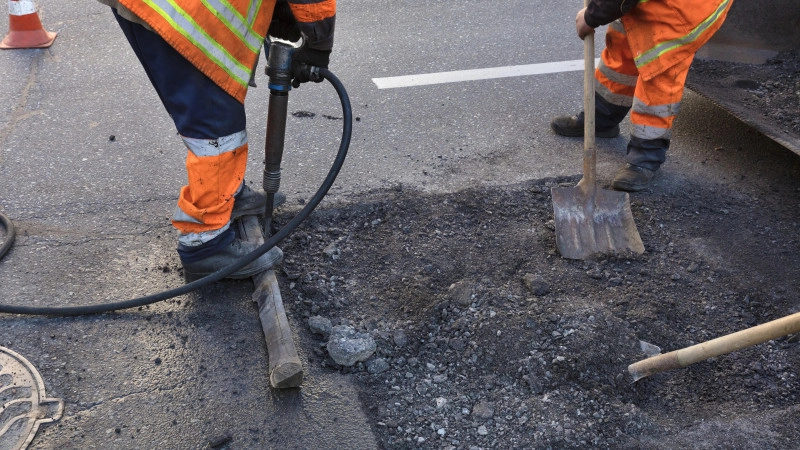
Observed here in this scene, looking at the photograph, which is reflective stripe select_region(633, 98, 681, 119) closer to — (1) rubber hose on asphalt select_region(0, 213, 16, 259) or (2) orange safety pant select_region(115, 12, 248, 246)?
(2) orange safety pant select_region(115, 12, 248, 246)

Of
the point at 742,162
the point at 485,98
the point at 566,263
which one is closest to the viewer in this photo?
the point at 566,263

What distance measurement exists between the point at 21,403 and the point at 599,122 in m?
3.18

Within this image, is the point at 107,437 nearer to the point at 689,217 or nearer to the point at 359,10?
the point at 689,217

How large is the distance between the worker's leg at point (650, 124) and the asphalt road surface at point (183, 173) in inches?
7.6

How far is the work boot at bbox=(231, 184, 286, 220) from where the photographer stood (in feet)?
10.4

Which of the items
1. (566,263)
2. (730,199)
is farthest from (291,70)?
(730,199)

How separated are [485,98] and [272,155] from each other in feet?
6.54

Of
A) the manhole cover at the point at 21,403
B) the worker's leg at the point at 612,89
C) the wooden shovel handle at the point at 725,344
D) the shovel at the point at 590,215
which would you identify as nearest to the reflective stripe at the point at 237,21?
the manhole cover at the point at 21,403

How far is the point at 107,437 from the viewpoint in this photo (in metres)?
2.29

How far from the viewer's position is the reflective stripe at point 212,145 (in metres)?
2.59

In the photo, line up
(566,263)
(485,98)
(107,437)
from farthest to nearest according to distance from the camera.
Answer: (485,98)
(566,263)
(107,437)

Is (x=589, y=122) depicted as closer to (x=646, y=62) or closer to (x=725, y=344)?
(x=646, y=62)

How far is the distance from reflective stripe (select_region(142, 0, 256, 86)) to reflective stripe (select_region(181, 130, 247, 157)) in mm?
231

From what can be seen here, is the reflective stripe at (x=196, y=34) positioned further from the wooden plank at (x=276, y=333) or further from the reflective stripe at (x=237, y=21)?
the wooden plank at (x=276, y=333)
